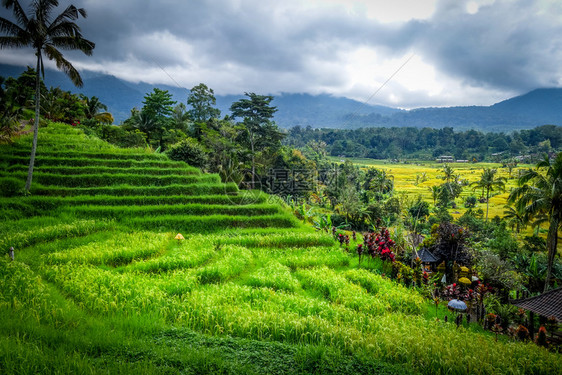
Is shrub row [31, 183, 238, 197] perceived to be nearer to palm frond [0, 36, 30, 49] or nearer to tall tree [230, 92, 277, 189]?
palm frond [0, 36, 30, 49]

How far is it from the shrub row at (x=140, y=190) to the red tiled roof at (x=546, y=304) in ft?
46.6

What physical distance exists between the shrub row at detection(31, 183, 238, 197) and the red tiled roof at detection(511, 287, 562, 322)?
14.2 m

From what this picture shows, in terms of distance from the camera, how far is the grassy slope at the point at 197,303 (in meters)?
4.48

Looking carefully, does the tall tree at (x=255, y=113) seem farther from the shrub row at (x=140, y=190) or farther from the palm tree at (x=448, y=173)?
the palm tree at (x=448, y=173)

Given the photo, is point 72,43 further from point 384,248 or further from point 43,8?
point 384,248

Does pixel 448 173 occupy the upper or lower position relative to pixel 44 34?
lower

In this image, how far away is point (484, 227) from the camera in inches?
1057

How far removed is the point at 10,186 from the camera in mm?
13539

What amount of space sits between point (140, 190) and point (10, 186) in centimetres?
574

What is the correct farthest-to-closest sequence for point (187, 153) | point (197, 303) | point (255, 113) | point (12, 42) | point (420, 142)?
point (420, 142)
point (255, 113)
point (187, 153)
point (12, 42)
point (197, 303)

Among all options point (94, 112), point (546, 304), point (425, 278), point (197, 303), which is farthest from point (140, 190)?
point (94, 112)

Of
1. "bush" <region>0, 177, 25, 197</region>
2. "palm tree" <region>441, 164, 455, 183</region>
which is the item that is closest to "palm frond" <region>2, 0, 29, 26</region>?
"bush" <region>0, 177, 25, 197</region>

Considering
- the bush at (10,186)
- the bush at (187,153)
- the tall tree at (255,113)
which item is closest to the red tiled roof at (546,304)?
the bush at (187,153)

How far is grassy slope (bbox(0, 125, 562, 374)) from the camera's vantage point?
4.48 meters
